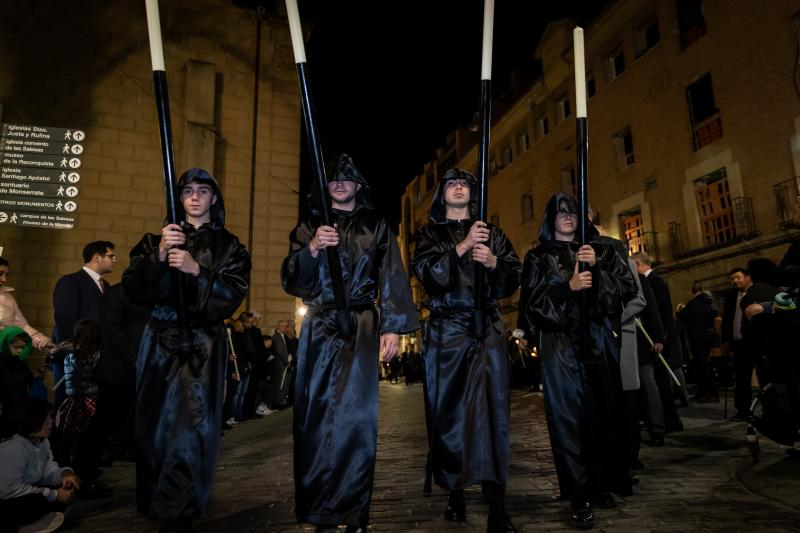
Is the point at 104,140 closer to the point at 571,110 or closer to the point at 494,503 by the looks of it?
the point at 494,503

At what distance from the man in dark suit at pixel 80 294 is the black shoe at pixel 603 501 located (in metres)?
5.15

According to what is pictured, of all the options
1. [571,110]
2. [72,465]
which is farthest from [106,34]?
[571,110]

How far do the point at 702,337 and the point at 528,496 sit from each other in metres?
7.50

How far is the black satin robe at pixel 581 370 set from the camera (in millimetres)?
3609

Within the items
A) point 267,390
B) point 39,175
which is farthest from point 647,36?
point 39,175

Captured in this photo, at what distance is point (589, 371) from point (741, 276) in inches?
207

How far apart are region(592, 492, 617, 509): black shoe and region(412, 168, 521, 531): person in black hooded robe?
0.76 metres

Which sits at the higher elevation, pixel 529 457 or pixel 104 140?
pixel 104 140

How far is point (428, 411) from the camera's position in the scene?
3758 mm

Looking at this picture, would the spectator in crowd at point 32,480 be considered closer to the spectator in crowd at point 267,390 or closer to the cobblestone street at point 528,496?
the cobblestone street at point 528,496

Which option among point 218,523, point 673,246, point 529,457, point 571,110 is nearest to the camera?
point 218,523

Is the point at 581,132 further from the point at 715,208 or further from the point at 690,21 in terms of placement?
the point at 690,21

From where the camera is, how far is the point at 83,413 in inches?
189

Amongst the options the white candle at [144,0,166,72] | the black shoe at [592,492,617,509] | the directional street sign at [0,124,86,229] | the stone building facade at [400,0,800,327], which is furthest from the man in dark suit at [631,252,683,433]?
the directional street sign at [0,124,86,229]
